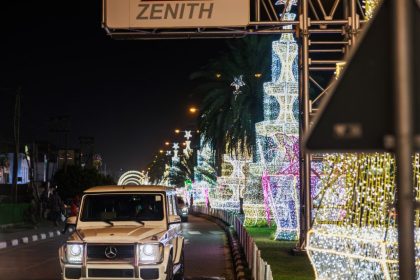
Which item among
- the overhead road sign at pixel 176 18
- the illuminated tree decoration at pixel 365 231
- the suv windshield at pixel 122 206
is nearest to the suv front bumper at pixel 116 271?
the suv windshield at pixel 122 206

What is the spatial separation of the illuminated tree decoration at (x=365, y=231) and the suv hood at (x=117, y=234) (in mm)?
2451

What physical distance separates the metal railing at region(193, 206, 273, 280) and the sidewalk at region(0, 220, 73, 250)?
7882 millimetres

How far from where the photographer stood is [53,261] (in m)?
18.1

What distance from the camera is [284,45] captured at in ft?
Result: 79.0

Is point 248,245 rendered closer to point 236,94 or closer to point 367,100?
point 367,100

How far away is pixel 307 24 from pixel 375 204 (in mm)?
9463

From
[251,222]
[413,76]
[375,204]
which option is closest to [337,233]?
[375,204]

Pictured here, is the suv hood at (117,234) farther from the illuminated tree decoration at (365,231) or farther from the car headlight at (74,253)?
the illuminated tree decoration at (365,231)

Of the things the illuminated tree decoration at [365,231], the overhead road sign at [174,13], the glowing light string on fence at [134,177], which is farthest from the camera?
the glowing light string on fence at [134,177]

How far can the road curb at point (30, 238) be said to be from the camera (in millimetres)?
23669

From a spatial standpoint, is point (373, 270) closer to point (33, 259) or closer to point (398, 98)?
point (398, 98)

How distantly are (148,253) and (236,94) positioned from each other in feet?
82.6

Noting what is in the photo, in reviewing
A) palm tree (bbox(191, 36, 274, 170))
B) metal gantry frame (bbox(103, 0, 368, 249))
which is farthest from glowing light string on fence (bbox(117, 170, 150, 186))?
metal gantry frame (bbox(103, 0, 368, 249))

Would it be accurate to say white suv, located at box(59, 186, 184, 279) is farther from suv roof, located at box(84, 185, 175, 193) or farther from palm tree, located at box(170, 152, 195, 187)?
palm tree, located at box(170, 152, 195, 187)
